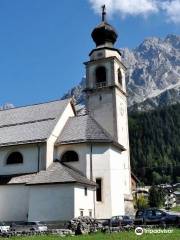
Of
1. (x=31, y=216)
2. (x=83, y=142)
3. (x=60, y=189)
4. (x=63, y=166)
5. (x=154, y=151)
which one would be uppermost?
(x=154, y=151)

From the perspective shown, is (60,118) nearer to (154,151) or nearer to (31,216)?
(31,216)

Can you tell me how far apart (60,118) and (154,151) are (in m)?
161

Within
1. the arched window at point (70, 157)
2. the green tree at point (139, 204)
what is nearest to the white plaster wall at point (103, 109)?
the arched window at point (70, 157)

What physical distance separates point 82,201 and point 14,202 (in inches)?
256

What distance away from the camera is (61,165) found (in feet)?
116

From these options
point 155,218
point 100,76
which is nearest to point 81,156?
point 155,218

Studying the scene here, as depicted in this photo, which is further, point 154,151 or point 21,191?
point 154,151

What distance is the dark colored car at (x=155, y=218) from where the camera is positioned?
2625 cm

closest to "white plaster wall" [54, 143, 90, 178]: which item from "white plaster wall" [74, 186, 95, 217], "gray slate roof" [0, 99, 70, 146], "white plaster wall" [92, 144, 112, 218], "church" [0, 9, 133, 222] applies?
"church" [0, 9, 133, 222]

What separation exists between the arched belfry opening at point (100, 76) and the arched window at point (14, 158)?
13.4 m

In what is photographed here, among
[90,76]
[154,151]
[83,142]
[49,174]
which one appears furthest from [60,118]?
[154,151]

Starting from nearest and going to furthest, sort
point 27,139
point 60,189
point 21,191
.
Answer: point 60,189
point 21,191
point 27,139

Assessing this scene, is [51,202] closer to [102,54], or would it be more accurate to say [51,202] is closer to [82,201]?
[82,201]

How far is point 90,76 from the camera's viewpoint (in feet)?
154
